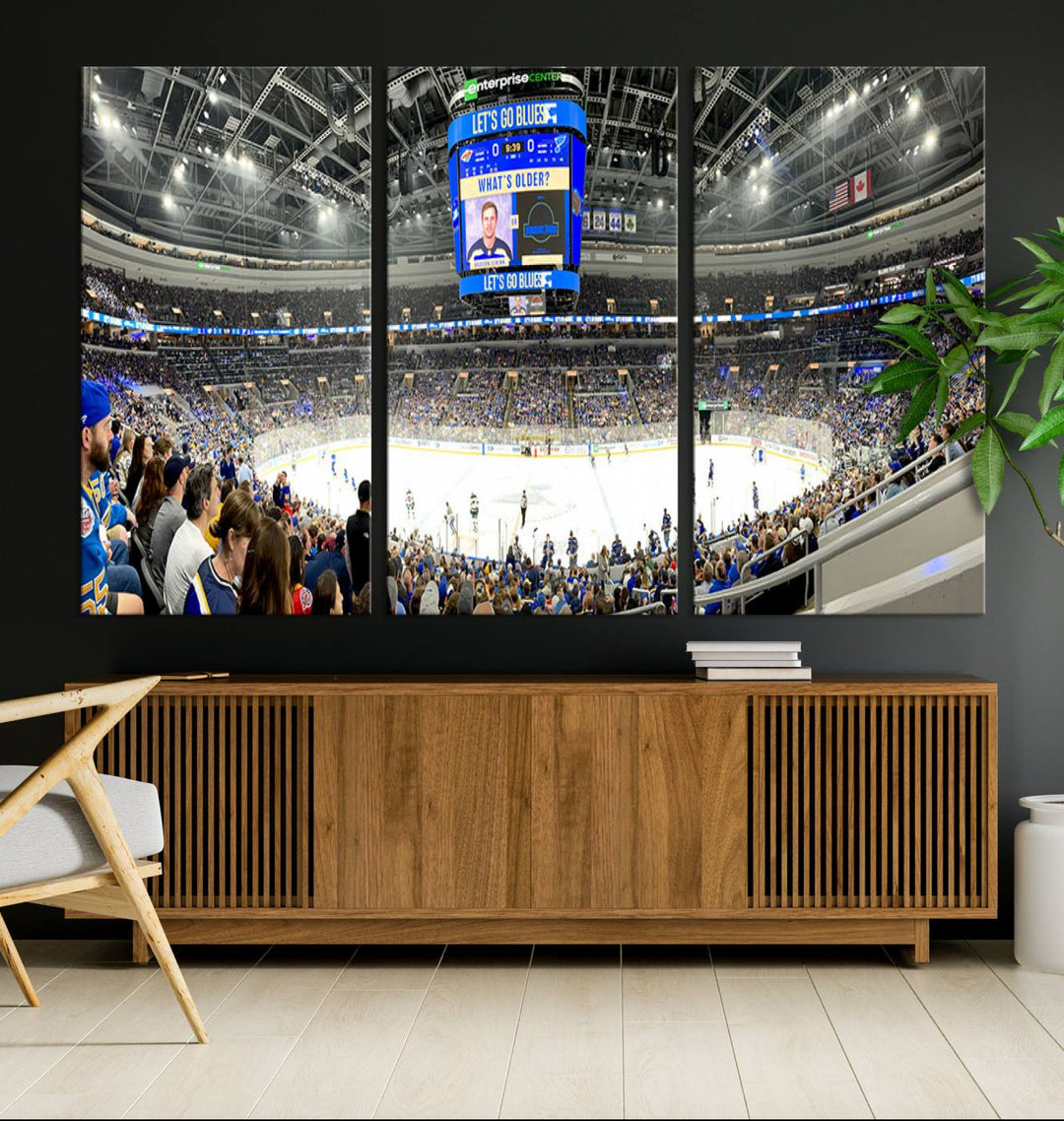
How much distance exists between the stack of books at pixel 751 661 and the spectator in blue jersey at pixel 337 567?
1.04m

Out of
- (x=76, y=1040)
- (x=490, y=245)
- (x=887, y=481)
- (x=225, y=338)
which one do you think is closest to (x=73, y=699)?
(x=76, y=1040)

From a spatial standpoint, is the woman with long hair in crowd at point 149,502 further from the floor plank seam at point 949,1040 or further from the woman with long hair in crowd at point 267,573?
the floor plank seam at point 949,1040

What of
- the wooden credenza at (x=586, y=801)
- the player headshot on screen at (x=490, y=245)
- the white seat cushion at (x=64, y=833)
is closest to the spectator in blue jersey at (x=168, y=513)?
the wooden credenza at (x=586, y=801)

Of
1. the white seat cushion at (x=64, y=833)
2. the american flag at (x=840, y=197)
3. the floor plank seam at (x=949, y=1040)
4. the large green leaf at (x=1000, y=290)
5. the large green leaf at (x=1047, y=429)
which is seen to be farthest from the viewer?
the american flag at (x=840, y=197)

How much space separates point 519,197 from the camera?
3.55 meters

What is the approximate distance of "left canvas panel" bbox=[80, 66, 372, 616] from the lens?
3590 mm

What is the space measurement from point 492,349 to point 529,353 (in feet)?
0.37

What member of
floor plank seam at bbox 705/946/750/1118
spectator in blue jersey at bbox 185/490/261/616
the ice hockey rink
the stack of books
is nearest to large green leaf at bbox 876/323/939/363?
the ice hockey rink

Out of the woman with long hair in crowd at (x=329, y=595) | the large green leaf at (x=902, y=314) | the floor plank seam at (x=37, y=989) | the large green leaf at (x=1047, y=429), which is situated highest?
the large green leaf at (x=902, y=314)

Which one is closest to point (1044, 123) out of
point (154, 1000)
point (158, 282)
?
point (158, 282)

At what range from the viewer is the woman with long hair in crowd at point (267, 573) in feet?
11.8

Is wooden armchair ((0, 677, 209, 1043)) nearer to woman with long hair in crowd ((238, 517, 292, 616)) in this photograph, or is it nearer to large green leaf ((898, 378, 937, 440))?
woman with long hair in crowd ((238, 517, 292, 616))

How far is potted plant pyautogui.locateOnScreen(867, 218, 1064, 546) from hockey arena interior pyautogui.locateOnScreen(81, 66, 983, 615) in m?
0.12

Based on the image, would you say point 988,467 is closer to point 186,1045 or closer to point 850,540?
point 850,540
